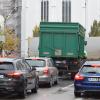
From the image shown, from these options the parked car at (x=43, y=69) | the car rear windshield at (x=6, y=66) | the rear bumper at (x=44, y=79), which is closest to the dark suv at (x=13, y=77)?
the car rear windshield at (x=6, y=66)

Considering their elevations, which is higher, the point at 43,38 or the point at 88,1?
the point at 88,1

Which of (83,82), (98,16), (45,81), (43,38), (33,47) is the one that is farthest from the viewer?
(98,16)

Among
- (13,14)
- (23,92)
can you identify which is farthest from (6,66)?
(13,14)

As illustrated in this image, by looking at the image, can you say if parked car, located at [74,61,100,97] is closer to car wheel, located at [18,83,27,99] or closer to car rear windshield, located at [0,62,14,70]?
car wheel, located at [18,83,27,99]

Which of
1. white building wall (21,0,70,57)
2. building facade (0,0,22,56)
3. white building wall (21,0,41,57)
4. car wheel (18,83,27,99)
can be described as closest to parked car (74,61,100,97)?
car wheel (18,83,27,99)

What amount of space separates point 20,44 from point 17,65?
297ft

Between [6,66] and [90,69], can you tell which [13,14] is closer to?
[90,69]

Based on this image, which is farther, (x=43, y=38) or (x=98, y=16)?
(x=98, y=16)

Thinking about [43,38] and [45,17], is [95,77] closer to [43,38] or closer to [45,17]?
[43,38]

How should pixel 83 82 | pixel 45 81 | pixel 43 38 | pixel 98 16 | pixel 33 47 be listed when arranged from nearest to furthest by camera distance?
pixel 83 82 < pixel 45 81 < pixel 43 38 < pixel 33 47 < pixel 98 16

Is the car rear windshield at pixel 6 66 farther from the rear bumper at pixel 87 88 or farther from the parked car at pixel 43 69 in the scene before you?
the parked car at pixel 43 69

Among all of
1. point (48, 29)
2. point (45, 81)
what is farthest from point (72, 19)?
point (45, 81)

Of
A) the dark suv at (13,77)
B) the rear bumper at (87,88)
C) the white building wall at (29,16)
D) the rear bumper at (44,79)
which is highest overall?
the white building wall at (29,16)

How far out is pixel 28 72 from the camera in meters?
19.2
